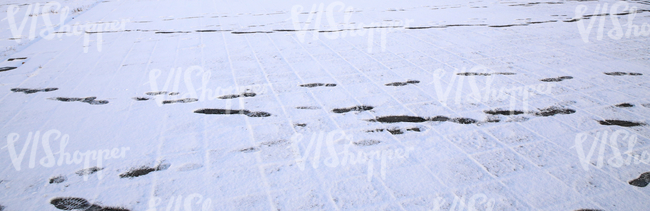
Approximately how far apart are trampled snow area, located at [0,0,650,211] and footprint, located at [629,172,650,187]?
0.04 feet

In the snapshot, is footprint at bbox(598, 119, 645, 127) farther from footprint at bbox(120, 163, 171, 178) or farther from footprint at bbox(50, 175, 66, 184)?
footprint at bbox(50, 175, 66, 184)

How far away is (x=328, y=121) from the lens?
218cm

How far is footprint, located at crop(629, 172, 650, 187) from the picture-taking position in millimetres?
1556

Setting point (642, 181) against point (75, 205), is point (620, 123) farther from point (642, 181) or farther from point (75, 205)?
point (75, 205)

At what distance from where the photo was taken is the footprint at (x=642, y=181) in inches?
61.2

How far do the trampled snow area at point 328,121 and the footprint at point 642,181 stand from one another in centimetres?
1

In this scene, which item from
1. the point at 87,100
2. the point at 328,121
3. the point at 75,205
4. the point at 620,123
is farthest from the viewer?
the point at 87,100

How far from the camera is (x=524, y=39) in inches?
161

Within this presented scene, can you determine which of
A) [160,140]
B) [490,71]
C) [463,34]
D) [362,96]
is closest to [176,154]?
[160,140]

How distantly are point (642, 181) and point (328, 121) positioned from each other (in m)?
1.63

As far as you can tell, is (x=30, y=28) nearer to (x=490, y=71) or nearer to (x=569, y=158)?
(x=490, y=71)

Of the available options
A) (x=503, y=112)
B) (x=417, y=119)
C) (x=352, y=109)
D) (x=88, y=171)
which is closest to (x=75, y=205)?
(x=88, y=171)

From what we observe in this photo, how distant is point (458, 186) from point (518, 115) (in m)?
0.99

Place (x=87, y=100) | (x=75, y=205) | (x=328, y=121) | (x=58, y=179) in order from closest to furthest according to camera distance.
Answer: (x=75, y=205) < (x=58, y=179) < (x=328, y=121) < (x=87, y=100)
